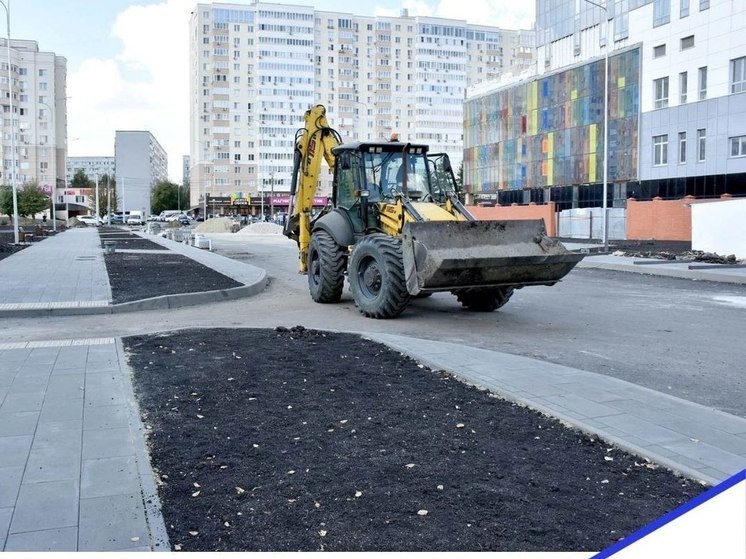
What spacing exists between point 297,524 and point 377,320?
7995mm

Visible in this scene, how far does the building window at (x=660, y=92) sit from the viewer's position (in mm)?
52438

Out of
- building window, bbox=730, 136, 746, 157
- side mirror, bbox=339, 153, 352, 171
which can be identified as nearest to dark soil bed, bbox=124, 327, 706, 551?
side mirror, bbox=339, 153, 352, 171

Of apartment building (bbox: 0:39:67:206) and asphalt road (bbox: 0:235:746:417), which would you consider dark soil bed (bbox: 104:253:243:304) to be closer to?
asphalt road (bbox: 0:235:746:417)

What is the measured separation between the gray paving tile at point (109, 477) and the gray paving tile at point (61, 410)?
1100 mm

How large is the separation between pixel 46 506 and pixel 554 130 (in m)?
65.0

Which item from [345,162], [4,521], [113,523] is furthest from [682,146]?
[4,521]

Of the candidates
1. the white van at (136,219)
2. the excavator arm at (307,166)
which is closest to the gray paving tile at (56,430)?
the excavator arm at (307,166)

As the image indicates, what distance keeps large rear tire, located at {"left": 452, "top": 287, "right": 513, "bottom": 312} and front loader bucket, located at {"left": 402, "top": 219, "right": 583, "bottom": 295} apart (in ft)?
4.35

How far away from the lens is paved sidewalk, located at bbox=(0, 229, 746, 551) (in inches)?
147

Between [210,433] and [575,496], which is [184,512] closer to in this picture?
[210,433]

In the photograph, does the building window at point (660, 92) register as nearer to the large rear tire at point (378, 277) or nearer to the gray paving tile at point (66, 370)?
the large rear tire at point (378, 277)

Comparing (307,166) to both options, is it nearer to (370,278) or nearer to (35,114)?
(370,278)

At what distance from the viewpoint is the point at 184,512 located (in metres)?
3.87

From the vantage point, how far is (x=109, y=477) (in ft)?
14.1
